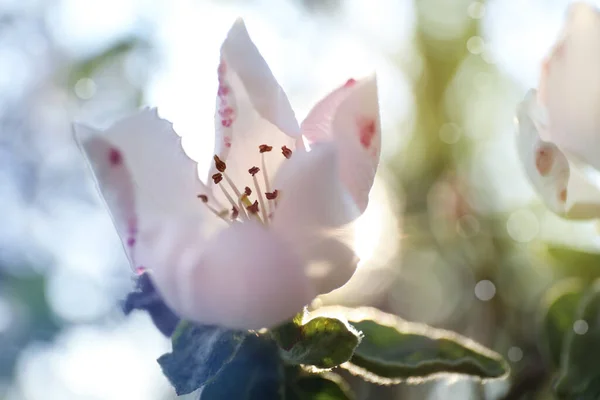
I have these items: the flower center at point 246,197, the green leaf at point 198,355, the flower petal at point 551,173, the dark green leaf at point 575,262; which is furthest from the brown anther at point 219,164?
the dark green leaf at point 575,262

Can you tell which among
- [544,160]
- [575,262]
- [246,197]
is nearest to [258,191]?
[246,197]

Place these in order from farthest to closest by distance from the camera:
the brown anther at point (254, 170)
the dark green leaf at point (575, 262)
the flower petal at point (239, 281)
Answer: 1. the dark green leaf at point (575, 262)
2. the brown anther at point (254, 170)
3. the flower petal at point (239, 281)

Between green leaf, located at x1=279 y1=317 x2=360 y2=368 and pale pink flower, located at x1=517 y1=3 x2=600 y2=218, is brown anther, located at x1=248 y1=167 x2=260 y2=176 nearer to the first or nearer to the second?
green leaf, located at x1=279 y1=317 x2=360 y2=368

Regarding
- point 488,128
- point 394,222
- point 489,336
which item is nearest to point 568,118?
point 489,336

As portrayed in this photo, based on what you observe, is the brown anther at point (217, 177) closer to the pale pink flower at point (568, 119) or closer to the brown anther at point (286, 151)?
the brown anther at point (286, 151)

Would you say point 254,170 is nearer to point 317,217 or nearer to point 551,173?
point 317,217
